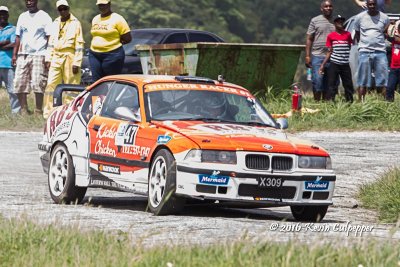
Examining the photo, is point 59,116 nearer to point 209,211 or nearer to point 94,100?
point 94,100

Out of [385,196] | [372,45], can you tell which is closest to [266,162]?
[385,196]

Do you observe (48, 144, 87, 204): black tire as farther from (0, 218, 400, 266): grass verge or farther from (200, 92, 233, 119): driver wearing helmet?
(0, 218, 400, 266): grass verge

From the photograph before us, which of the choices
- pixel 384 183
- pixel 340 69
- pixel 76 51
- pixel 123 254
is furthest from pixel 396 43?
pixel 123 254

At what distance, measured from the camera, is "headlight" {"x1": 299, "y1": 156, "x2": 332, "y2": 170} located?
1136cm

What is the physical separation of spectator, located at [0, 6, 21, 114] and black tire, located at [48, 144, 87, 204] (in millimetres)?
9461

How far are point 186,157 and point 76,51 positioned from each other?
9030 mm

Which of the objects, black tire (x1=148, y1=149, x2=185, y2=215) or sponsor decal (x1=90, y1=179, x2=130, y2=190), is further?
sponsor decal (x1=90, y1=179, x2=130, y2=190)

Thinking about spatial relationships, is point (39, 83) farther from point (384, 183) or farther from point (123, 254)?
point (123, 254)

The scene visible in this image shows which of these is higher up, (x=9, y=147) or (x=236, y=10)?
(x=9, y=147)

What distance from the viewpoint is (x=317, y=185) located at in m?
11.4

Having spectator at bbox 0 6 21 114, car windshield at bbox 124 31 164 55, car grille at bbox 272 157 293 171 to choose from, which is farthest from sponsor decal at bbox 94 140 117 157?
car windshield at bbox 124 31 164 55

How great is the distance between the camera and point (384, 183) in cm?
1322

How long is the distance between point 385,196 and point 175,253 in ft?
17.7

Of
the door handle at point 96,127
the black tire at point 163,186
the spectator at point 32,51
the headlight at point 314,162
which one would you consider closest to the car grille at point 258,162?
the headlight at point 314,162
